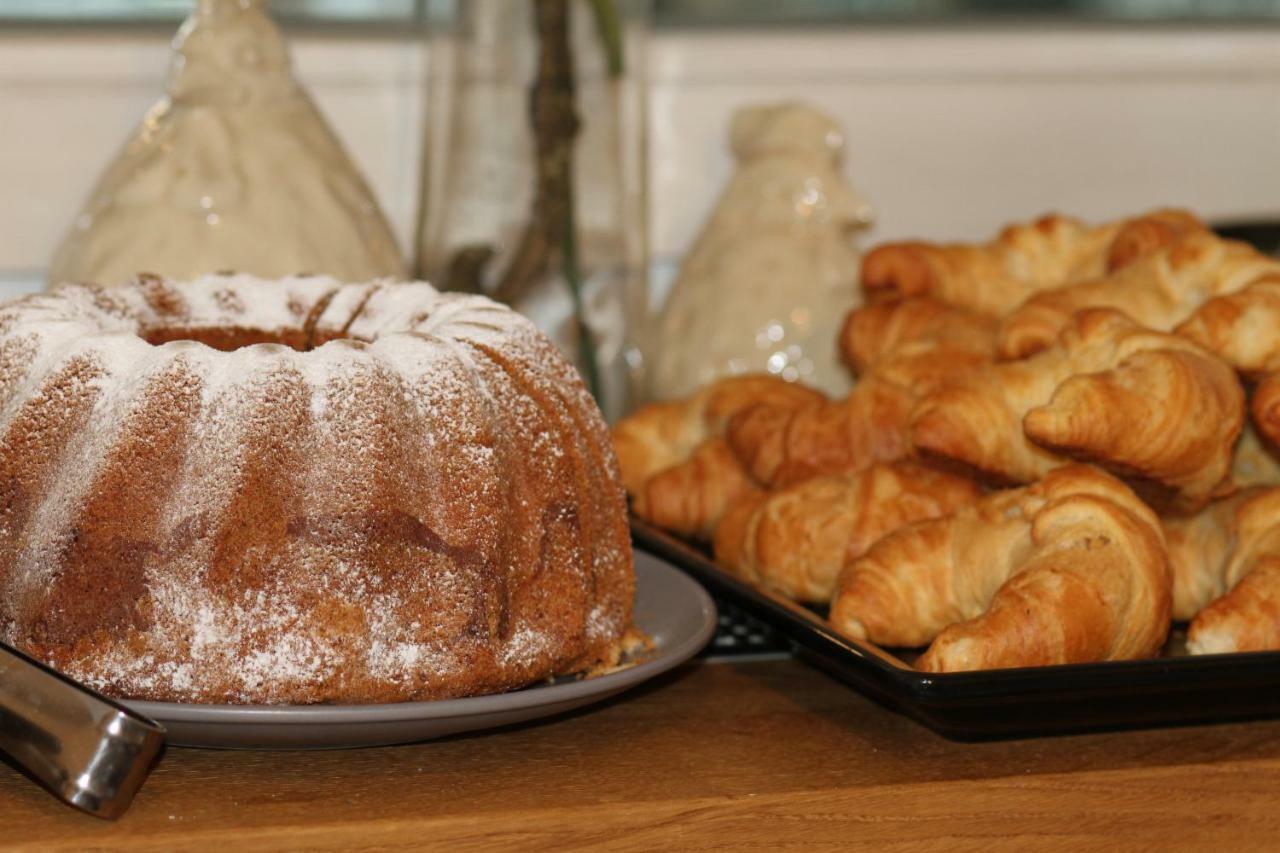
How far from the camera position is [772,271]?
1141 millimetres

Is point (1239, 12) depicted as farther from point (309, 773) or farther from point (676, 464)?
point (309, 773)

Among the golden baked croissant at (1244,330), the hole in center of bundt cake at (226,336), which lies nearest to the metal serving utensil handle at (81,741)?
the hole in center of bundt cake at (226,336)

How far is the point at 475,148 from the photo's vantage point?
1111 mm

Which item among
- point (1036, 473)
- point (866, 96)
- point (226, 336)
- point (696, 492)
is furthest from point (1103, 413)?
point (866, 96)

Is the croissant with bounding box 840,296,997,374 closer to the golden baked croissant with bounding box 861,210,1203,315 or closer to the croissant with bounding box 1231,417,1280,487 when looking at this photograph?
the golden baked croissant with bounding box 861,210,1203,315

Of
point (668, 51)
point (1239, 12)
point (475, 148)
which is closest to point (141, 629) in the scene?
point (475, 148)

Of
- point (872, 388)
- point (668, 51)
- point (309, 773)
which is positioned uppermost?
point (668, 51)

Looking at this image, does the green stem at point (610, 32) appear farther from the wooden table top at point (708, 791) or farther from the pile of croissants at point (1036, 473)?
the wooden table top at point (708, 791)

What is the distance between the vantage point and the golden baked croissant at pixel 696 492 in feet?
3.07

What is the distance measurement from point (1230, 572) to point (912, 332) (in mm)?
265

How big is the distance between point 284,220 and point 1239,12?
0.91m

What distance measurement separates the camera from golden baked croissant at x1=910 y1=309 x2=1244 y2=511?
2.42ft

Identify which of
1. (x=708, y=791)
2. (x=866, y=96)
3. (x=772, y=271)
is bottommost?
(x=708, y=791)

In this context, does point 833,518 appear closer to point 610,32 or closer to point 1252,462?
point 1252,462
